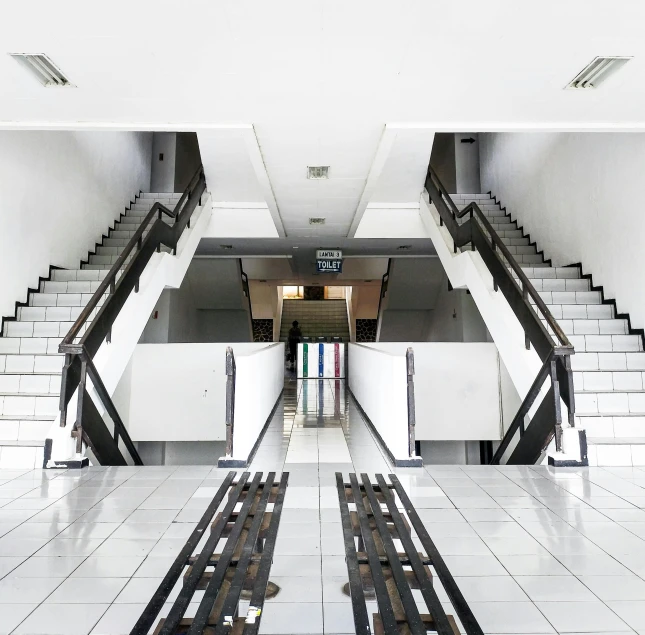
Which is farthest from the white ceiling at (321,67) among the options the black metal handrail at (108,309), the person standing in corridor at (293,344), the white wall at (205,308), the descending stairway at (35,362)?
the person standing in corridor at (293,344)

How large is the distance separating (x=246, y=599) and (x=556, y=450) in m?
3.35

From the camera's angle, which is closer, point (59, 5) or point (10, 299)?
point (59, 5)

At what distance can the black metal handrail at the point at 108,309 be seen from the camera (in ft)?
13.6

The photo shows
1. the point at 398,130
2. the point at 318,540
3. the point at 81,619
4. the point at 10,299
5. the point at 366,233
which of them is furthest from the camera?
the point at 366,233

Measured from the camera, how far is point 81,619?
188cm

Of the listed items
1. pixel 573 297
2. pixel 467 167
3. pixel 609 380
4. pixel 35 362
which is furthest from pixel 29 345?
pixel 467 167

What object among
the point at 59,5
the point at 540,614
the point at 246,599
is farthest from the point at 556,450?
the point at 59,5

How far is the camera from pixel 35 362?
5219mm

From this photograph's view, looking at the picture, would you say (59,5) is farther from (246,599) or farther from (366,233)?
(366,233)

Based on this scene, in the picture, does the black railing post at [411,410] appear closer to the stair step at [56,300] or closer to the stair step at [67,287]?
the stair step at [56,300]

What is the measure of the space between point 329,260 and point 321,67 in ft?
22.7

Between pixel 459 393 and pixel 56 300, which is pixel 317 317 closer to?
Result: pixel 459 393

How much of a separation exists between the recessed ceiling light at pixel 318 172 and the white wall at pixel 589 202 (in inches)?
150

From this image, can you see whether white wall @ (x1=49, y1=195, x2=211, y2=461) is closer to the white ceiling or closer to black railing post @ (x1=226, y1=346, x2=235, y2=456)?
black railing post @ (x1=226, y1=346, x2=235, y2=456)
